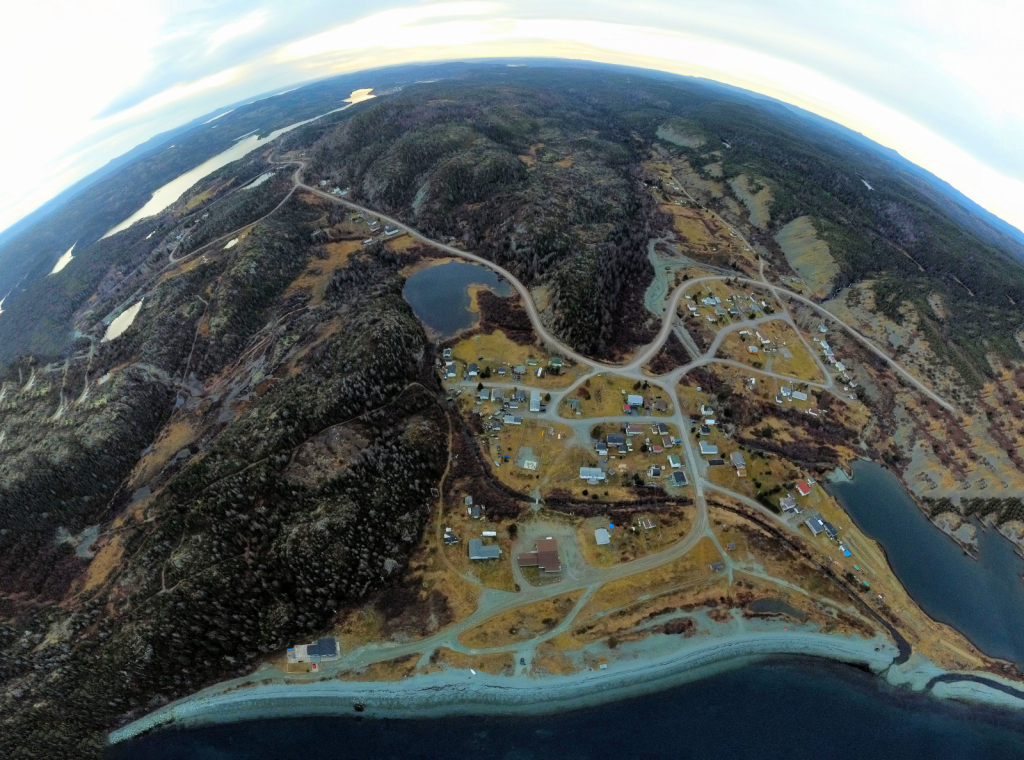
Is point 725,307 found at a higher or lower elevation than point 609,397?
higher

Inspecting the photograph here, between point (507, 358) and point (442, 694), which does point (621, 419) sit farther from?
point (442, 694)

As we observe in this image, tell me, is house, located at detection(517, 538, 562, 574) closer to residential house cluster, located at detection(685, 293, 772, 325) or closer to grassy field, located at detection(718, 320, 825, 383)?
grassy field, located at detection(718, 320, 825, 383)

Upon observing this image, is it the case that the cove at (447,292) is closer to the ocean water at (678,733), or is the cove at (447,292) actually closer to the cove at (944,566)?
the ocean water at (678,733)

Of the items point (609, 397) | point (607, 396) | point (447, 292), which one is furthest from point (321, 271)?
point (609, 397)

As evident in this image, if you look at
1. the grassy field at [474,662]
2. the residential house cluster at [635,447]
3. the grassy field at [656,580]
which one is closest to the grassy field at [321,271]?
the residential house cluster at [635,447]

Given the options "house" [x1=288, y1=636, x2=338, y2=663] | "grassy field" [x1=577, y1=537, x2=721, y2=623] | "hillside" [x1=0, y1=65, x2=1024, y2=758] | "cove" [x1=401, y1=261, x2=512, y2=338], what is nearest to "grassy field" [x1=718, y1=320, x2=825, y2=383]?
"hillside" [x1=0, y1=65, x2=1024, y2=758]
